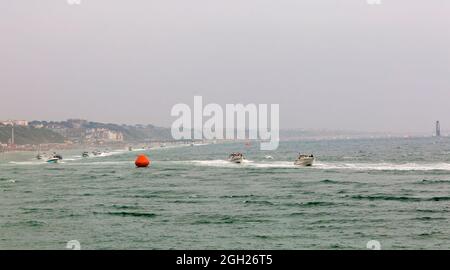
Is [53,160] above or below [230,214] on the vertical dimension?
below

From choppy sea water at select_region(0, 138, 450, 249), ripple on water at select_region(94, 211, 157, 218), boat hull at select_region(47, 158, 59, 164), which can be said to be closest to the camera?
choppy sea water at select_region(0, 138, 450, 249)

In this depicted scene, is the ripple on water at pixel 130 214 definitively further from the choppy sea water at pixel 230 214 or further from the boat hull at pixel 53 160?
the boat hull at pixel 53 160

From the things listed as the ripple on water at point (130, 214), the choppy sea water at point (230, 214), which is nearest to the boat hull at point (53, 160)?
the choppy sea water at point (230, 214)

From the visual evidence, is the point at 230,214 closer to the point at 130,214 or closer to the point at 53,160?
the point at 130,214

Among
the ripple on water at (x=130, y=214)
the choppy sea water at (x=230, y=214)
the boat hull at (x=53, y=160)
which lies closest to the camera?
the choppy sea water at (x=230, y=214)

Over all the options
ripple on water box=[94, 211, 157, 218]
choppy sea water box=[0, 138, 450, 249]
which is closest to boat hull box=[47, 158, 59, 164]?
choppy sea water box=[0, 138, 450, 249]

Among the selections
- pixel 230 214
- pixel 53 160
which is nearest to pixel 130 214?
pixel 230 214

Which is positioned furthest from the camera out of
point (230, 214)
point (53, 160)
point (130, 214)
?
point (53, 160)

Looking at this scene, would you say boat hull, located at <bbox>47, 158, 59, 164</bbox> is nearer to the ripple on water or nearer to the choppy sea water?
the choppy sea water
